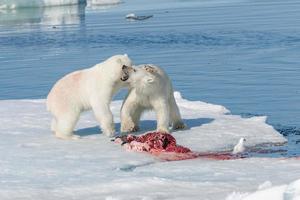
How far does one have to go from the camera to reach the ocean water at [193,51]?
14.3 meters

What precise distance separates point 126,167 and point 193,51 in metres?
15.8

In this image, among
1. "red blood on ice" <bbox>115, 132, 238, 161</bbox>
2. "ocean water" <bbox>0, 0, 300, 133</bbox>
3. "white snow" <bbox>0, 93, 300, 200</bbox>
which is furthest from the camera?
"ocean water" <bbox>0, 0, 300, 133</bbox>

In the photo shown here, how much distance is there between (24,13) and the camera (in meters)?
48.7

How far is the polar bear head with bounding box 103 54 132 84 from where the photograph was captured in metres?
8.48

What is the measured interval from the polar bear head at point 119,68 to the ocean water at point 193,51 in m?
2.65

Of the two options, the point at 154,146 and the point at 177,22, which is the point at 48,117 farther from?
the point at 177,22

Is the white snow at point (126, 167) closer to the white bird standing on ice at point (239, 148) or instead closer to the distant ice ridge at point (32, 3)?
the white bird standing on ice at point (239, 148)

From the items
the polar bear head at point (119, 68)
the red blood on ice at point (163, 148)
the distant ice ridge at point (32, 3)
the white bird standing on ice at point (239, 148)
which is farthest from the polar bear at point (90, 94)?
the distant ice ridge at point (32, 3)

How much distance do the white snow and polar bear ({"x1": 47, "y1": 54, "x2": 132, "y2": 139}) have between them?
201 mm

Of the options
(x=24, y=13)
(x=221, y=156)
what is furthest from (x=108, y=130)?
(x=24, y=13)

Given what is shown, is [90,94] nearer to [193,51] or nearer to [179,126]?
[179,126]

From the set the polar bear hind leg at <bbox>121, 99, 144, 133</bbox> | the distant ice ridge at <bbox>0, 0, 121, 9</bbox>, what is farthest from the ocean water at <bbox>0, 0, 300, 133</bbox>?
the distant ice ridge at <bbox>0, 0, 121, 9</bbox>

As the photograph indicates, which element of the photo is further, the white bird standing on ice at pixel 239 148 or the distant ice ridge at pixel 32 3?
the distant ice ridge at pixel 32 3

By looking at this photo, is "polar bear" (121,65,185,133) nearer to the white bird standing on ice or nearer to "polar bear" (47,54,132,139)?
"polar bear" (47,54,132,139)
